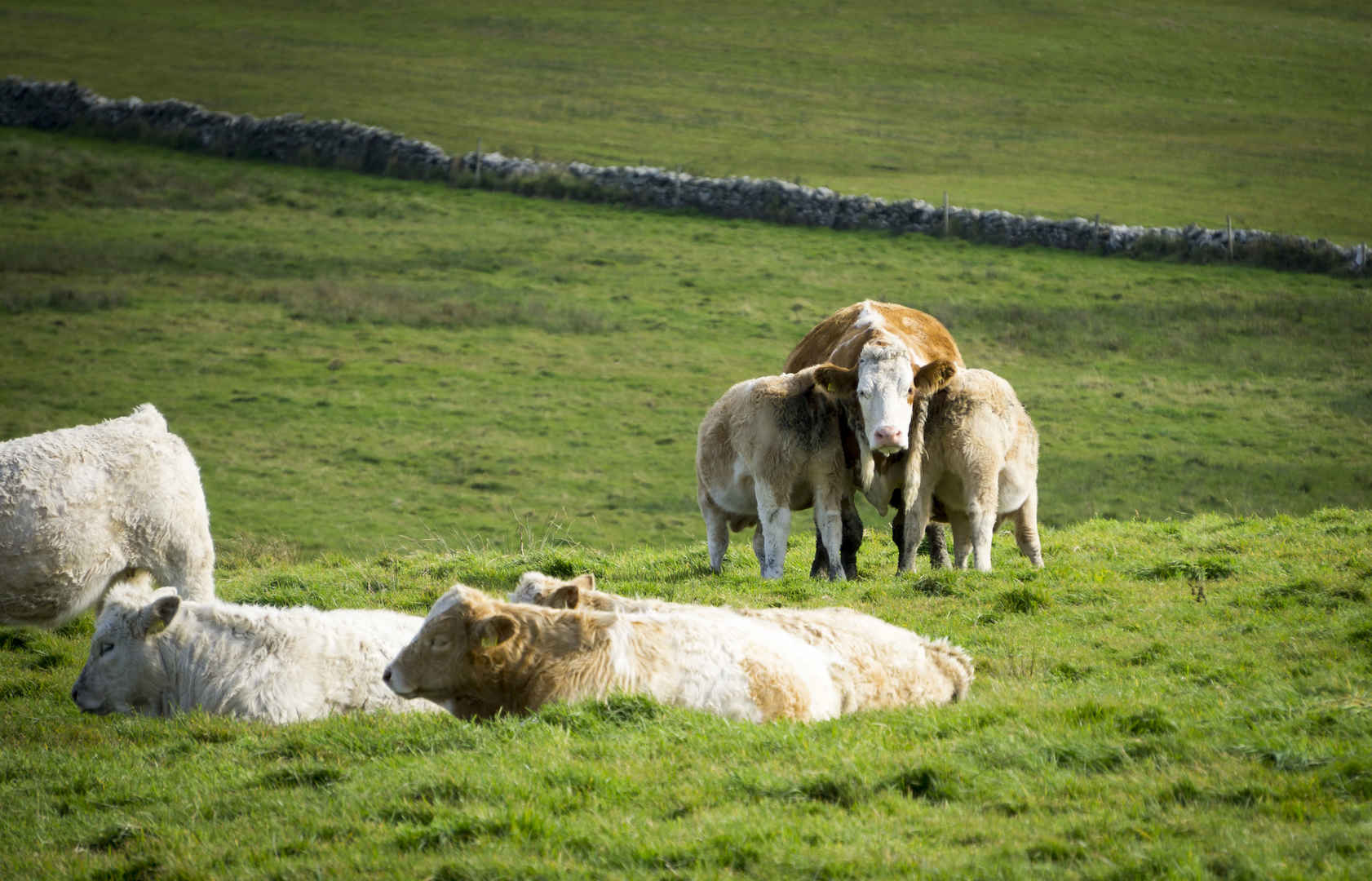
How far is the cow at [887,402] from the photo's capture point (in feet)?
45.2

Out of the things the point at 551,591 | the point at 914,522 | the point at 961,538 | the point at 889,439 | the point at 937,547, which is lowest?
the point at 937,547

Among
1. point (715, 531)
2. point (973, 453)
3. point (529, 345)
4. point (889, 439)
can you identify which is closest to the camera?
point (889, 439)

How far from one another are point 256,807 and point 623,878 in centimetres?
241

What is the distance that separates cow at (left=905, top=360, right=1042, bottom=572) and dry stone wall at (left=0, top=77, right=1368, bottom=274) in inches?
1219

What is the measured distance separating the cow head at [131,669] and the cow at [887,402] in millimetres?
6716

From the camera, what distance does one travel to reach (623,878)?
6141 mm

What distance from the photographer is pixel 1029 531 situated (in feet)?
50.2

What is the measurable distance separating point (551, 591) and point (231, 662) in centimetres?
261

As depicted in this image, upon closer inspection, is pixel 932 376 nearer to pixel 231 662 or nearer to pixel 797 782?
pixel 231 662

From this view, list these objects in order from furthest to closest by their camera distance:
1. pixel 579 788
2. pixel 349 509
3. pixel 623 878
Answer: pixel 349 509 → pixel 579 788 → pixel 623 878

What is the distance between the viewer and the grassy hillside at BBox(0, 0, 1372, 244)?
50969mm

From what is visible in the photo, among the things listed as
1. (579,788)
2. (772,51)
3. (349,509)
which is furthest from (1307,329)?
(772,51)

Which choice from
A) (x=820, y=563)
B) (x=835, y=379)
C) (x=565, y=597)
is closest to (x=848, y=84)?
(x=835, y=379)

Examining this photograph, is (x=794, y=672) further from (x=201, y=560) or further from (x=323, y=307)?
(x=323, y=307)
